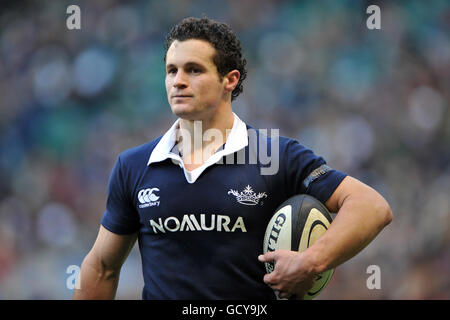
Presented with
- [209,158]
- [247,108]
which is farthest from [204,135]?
[247,108]

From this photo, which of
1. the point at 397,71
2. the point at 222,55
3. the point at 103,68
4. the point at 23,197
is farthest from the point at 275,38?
the point at 222,55

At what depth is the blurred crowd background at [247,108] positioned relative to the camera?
6.27m

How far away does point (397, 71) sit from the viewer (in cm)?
661

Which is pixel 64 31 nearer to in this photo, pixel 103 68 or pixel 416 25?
pixel 103 68

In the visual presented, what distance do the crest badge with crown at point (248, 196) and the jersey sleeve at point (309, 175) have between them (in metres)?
0.16

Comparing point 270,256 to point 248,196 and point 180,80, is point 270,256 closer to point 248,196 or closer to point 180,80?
point 248,196

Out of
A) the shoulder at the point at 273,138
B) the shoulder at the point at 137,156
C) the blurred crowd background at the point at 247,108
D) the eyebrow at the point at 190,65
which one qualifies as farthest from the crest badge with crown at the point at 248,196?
the blurred crowd background at the point at 247,108

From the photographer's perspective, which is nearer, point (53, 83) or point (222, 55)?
point (222, 55)

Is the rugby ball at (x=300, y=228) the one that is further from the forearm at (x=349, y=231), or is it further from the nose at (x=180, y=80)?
the nose at (x=180, y=80)

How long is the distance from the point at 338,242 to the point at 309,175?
16.3 inches

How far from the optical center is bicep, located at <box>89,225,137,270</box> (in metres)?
2.96

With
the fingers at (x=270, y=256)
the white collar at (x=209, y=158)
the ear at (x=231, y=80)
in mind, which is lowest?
the fingers at (x=270, y=256)

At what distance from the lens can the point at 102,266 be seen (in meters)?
2.99

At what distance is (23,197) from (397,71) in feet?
15.0
